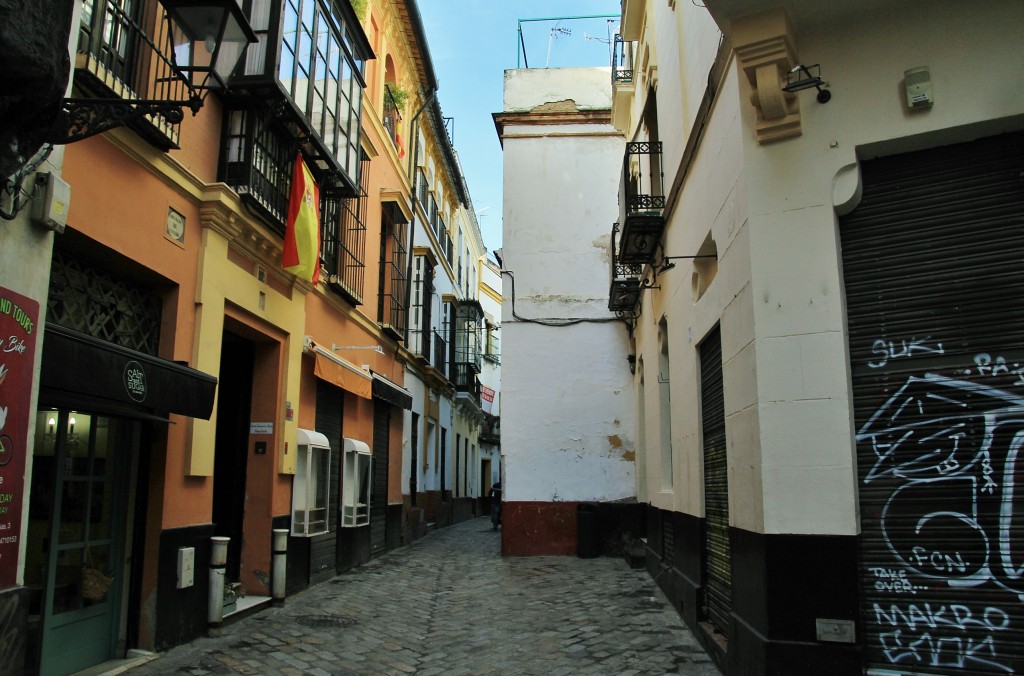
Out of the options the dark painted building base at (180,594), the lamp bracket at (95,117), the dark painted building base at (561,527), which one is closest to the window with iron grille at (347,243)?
the dark painted building base at (180,594)

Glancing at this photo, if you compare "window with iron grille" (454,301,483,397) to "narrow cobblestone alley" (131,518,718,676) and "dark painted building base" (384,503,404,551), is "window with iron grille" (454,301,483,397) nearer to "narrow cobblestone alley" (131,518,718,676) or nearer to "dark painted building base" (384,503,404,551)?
"dark painted building base" (384,503,404,551)

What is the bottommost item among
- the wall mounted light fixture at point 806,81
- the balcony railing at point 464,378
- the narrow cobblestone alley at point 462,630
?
the narrow cobblestone alley at point 462,630

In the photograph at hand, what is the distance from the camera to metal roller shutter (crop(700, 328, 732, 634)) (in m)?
6.13

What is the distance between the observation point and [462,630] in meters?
7.75

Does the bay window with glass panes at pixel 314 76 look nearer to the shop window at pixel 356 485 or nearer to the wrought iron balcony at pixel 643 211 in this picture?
the wrought iron balcony at pixel 643 211

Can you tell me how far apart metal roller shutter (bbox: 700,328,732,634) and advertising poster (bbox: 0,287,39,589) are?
15.5ft

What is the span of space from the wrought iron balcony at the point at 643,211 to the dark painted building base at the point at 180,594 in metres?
5.89

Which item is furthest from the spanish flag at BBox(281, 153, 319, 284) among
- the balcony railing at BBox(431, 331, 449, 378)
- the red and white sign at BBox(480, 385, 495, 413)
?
the red and white sign at BBox(480, 385, 495, 413)

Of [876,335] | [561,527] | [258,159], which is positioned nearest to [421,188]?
[561,527]

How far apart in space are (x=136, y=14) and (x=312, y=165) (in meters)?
3.40

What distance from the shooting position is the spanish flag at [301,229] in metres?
8.50

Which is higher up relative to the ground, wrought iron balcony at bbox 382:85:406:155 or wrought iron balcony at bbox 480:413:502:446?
wrought iron balcony at bbox 382:85:406:155

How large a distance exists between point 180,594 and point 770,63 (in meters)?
6.24

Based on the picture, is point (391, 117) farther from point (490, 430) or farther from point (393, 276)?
point (490, 430)
